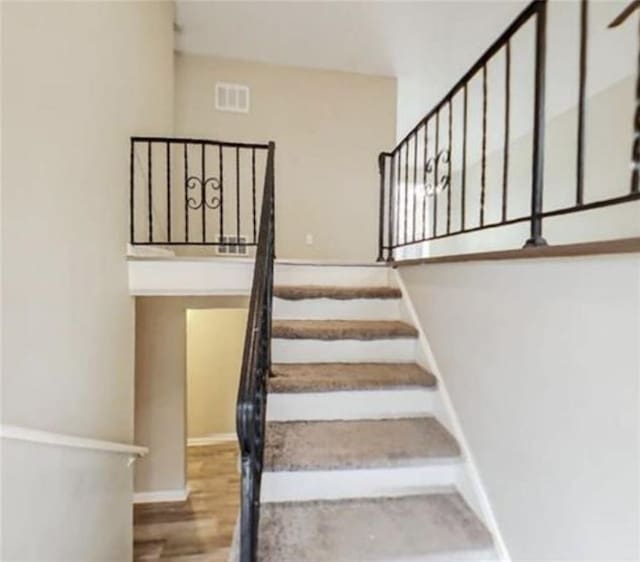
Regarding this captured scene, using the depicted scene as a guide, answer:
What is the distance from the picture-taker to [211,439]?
6160mm

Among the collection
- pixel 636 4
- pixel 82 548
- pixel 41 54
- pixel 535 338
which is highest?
pixel 41 54

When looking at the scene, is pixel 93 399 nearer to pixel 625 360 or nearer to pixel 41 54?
pixel 41 54

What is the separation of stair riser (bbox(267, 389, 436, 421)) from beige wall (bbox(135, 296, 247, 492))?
2.67m

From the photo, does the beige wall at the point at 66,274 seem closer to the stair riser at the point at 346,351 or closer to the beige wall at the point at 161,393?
the stair riser at the point at 346,351

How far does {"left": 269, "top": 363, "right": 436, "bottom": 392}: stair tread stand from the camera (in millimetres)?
2029

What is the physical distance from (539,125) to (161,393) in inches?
163

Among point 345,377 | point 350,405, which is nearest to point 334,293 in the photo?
point 345,377

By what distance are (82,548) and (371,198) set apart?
444cm

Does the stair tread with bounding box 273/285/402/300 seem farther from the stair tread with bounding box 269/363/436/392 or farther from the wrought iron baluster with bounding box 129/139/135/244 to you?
the wrought iron baluster with bounding box 129/139/135/244

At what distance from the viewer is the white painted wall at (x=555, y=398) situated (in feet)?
3.29

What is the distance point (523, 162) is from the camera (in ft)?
16.0

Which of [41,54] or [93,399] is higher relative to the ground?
[41,54]

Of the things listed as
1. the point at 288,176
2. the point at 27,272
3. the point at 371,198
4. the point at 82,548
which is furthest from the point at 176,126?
the point at 82,548

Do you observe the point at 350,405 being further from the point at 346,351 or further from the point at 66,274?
the point at 66,274
